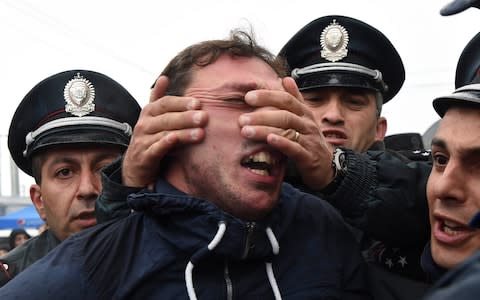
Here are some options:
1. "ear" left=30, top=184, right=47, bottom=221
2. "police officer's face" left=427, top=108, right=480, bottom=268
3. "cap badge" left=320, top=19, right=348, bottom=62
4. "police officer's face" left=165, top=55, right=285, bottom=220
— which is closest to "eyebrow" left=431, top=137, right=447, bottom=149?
"police officer's face" left=427, top=108, right=480, bottom=268

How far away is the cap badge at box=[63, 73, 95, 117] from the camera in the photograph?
299cm

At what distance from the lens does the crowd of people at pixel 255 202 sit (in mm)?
1762

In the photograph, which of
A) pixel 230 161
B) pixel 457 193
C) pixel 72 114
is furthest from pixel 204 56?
pixel 72 114

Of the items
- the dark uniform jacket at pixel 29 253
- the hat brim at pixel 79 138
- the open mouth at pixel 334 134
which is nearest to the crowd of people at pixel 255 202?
the open mouth at pixel 334 134

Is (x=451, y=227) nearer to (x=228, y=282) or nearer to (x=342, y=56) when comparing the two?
(x=228, y=282)

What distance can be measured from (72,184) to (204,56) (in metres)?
1.11

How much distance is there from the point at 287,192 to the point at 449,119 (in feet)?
1.93

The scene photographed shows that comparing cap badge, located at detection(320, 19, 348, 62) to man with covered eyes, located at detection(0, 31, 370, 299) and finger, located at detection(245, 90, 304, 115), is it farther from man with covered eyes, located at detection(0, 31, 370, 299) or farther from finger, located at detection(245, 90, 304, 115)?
finger, located at detection(245, 90, 304, 115)

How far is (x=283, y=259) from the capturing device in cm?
191

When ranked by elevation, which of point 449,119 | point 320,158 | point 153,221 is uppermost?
point 449,119

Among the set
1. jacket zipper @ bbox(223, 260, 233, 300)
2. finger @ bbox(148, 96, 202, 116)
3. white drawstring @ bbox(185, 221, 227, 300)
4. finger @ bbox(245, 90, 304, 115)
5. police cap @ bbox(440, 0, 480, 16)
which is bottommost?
jacket zipper @ bbox(223, 260, 233, 300)

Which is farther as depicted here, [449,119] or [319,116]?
[319,116]

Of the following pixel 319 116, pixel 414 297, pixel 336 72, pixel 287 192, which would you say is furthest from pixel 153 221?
pixel 336 72

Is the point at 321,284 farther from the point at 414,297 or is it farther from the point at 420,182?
the point at 420,182
